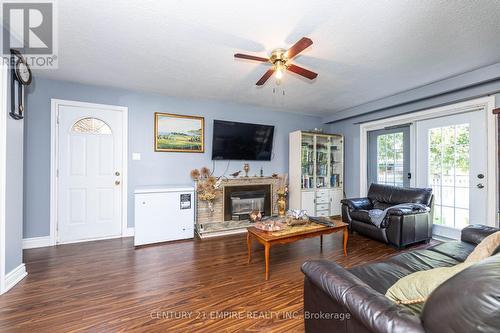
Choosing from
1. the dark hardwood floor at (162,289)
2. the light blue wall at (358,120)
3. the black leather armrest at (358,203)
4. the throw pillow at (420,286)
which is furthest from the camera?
the black leather armrest at (358,203)

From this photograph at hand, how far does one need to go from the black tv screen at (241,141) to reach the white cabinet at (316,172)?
0.63 metres

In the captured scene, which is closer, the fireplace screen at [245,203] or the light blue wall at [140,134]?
the light blue wall at [140,134]

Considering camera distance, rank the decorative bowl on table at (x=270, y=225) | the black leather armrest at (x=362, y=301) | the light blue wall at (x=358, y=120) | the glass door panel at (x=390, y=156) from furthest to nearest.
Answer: the glass door panel at (x=390, y=156)
the light blue wall at (x=358, y=120)
the decorative bowl on table at (x=270, y=225)
the black leather armrest at (x=362, y=301)

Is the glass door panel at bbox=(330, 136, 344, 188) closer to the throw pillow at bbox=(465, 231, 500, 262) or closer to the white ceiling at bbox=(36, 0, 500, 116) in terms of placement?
the white ceiling at bbox=(36, 0, 500, 116)

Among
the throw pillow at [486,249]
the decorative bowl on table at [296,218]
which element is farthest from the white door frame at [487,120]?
the decorative bowl on table at [296,218]

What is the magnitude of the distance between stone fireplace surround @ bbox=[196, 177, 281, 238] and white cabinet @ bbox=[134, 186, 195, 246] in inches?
12.6

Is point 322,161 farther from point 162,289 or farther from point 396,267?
point 162,289

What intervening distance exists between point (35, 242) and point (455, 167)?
20.2ft

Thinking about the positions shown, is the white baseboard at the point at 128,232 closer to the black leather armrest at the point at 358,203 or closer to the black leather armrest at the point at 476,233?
the black leather armrest at the point at 358,203

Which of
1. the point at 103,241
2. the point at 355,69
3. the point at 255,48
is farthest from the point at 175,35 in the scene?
the point at 103,241

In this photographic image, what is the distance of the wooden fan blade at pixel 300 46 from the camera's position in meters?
1.64

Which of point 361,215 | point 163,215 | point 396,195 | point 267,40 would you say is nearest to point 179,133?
point 163,215

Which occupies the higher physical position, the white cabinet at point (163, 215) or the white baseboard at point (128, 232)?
the white cabinet at point (163, 215)

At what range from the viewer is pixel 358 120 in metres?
4.56
